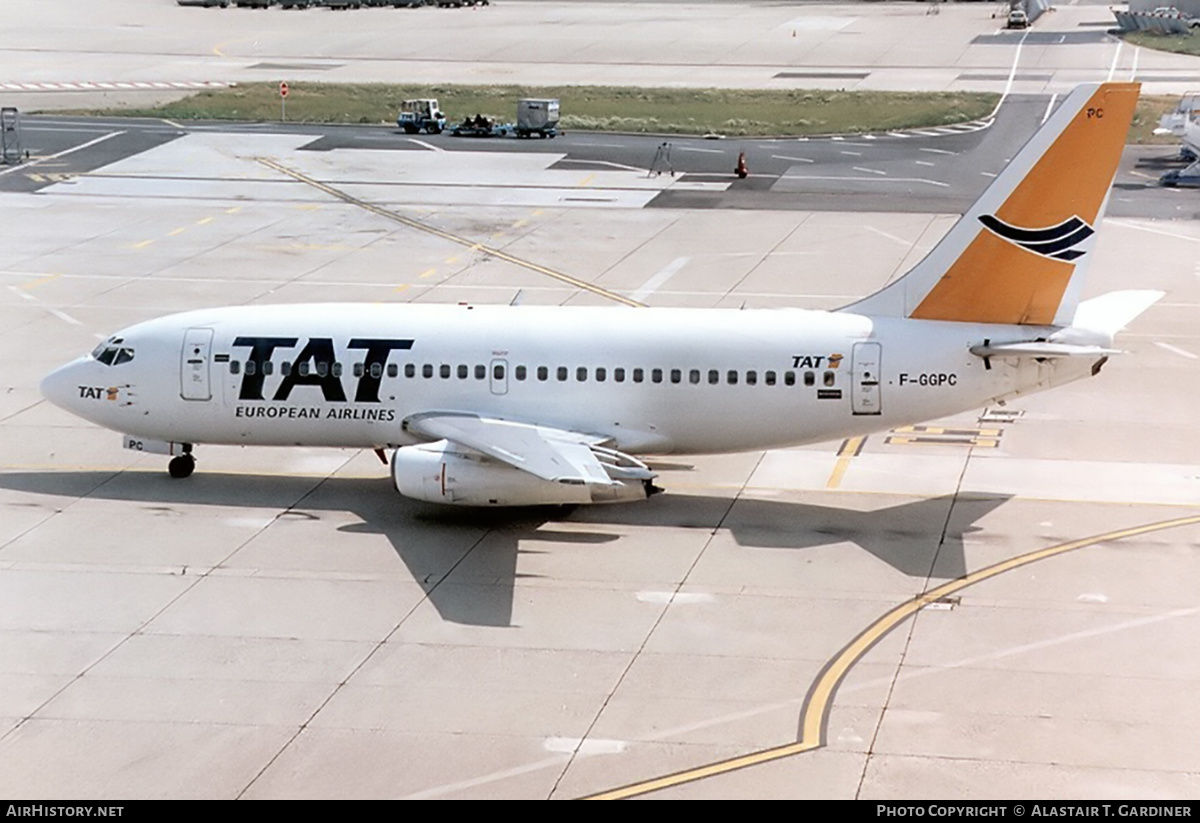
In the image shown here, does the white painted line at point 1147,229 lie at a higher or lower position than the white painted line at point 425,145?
lower

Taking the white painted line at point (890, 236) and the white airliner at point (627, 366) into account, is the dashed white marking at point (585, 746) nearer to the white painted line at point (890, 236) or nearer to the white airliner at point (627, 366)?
the white airliner at point (627, 366)

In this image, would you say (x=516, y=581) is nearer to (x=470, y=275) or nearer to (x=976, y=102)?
(x=470, y=275)

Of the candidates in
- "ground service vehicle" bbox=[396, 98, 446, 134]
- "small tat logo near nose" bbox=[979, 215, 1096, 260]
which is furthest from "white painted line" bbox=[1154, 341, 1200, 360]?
"ground service vehicle" bbox=[396, 98, 446, 134]

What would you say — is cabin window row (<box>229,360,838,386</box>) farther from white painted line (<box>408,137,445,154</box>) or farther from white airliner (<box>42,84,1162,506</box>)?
white painted line (<box>408,137,445,154</box>)

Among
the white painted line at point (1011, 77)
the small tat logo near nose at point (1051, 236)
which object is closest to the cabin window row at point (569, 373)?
the small tat logo near nose at point (1051, 236)

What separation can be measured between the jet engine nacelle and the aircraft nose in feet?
29.3

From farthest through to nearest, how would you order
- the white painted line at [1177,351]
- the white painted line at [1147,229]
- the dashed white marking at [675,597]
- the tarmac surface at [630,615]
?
the white painted line at [1147,229]
the white painted line at [1177,351]
the dashed white marking at [675,597]
the tarmac surface at [630,615]

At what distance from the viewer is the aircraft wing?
34031 millimetres

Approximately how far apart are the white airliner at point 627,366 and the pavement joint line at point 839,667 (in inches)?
140

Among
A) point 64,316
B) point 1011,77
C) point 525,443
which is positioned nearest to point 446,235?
point 64,316

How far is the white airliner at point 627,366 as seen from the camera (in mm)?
35719

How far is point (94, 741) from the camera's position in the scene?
26.5 m

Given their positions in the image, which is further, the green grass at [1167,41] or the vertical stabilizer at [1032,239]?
the green grass at [1167,41]

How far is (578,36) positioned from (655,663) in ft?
379
